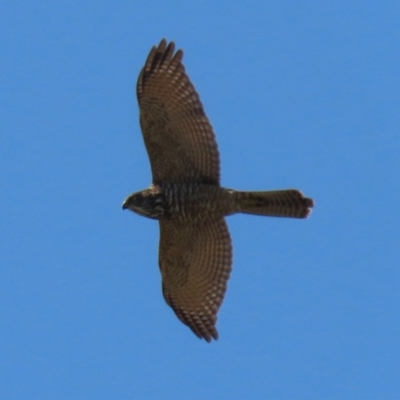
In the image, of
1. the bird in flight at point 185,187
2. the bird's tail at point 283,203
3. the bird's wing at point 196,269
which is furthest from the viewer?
the bird's wing at point 196,269

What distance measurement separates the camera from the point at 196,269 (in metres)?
18.6

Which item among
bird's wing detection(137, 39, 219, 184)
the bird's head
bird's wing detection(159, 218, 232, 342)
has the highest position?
bird's wing detection(137, 39, 219, 184)

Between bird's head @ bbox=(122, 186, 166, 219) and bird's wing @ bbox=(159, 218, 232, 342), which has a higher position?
bird's head @ bbox=(122, 186, 166, 219)

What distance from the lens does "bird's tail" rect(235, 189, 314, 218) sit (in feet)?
57.2

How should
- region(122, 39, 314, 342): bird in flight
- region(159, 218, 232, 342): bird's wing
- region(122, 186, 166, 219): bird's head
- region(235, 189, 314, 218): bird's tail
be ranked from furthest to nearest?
region(159, 218, 232, 342): bird's wing
region(122, 186, 166, 219): bird's head
region(122, 39, 314, 342): bird in flight
region(235, 189, 314, 218): bird's tail

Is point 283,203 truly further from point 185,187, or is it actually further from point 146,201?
point 146,201

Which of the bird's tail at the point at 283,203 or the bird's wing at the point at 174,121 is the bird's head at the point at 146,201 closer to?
the bird's wing at the point at 174,121

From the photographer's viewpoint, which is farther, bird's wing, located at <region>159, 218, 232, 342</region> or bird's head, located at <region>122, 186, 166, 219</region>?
bird's wing, located at <region>159, 218, 232, 342</region>

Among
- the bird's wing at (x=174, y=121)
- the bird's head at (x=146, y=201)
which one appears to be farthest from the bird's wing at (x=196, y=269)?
the bird's wing at (x=174, y=121)

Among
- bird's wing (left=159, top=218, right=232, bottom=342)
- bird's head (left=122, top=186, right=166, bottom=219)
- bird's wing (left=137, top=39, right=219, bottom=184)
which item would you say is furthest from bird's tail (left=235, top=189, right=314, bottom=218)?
bird's head (left=122, top=186, right=166, bottom=219)

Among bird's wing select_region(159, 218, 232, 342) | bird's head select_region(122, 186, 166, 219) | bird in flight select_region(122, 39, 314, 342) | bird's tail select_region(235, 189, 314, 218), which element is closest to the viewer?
bird's tail select_region(235, 189, 314, 218)

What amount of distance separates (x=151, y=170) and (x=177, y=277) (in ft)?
5.62

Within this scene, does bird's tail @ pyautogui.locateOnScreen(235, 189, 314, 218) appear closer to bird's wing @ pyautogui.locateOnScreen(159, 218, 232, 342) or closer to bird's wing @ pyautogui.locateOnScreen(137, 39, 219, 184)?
bird's wing @ pyautogui.locateOnScreen(137, 39, 219, 184)

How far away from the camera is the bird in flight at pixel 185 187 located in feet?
57.8
